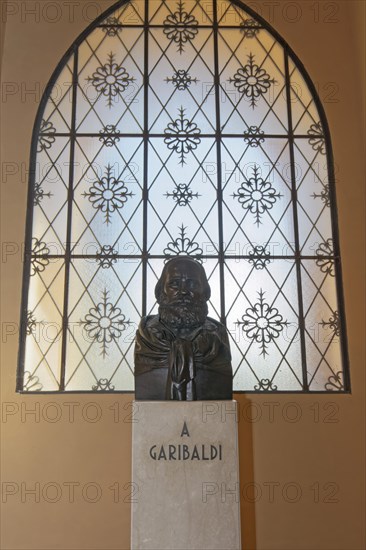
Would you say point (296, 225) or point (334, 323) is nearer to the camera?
point (334, 323)

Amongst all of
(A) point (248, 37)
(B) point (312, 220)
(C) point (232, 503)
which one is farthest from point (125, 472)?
(A) point (248, 37)

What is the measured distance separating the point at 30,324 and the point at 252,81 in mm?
2368

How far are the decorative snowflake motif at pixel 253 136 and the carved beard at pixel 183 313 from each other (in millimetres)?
1854

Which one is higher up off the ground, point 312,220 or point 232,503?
point 312,220

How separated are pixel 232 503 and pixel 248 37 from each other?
3.45 meters

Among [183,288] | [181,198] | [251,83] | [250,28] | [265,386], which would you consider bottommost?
[265,386]

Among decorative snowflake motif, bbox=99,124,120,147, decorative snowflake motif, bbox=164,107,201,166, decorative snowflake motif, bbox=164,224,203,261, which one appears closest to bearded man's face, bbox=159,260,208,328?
decorative snowflake motif, bbox=164,224,203,261

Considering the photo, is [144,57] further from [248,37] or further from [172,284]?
[172,284]

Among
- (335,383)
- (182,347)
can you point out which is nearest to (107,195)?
(182,347)

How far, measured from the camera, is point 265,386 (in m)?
4.06

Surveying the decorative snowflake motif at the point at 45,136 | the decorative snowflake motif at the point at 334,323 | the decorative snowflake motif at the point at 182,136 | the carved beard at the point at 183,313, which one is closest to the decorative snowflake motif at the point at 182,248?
the decorative snowflake motif at the point at 182,136

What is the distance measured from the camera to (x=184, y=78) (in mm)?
4590

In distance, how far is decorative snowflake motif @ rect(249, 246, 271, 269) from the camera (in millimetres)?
4289

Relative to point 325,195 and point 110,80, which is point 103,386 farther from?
point 110,80
